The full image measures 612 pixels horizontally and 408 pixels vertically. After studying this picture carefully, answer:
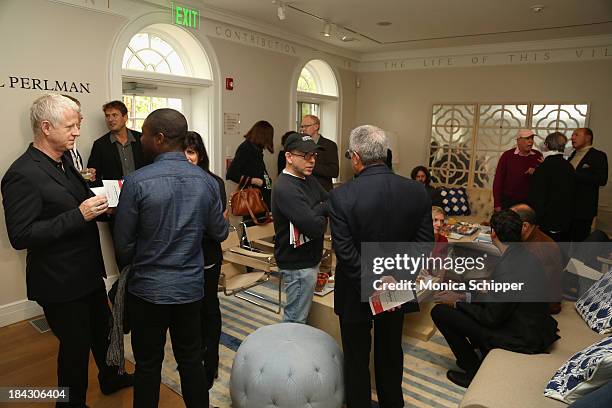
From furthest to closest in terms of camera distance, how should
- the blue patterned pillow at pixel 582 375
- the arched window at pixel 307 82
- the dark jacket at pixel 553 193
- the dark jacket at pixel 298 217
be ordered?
the arched window at pixel 307 82 → the dark jacket at pixel 553 193 → the dark jacket at pixel 298 217 → the blue patterned pillow at pixel 582 375

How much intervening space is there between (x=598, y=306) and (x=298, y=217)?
1989mm

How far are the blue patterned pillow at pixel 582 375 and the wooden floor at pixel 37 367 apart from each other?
1.91 metres

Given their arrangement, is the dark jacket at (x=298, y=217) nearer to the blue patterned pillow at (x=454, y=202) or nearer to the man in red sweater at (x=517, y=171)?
the man in red sweater at (x=517, y=171)

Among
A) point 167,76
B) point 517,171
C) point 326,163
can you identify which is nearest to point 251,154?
point 326,163

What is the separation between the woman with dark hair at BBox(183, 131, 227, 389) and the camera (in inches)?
84.7

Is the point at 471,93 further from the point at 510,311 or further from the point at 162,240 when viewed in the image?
the point at 162,240

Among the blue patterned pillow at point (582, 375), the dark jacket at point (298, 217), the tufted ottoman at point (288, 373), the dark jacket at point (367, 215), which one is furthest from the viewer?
the dark jacket at point (298, 217)

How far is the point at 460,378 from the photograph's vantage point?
263 centimetres

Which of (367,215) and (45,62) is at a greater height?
(45,62)

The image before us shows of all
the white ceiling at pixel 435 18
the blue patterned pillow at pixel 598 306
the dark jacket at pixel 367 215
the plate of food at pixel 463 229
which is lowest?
the blue patterned pillow at pixel 598 306

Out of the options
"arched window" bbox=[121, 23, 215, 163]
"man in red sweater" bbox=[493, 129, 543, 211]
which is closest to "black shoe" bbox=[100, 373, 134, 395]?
"arched window" bbox=[121, 23, 215, 163]

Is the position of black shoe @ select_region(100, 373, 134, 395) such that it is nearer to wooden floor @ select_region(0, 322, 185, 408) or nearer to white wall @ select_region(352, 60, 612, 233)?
wooden floor @ select_region(0, 322, 185, 408)

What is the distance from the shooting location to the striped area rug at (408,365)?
2.46 m

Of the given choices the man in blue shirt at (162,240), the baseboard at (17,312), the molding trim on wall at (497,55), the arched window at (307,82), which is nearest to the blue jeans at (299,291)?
the man in blue shirt at (162,240)
